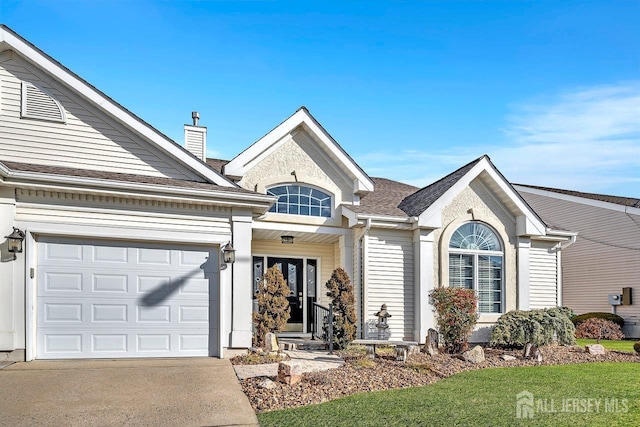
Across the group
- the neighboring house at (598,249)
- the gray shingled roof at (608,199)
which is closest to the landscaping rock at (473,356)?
the neighboring house at (598,249)

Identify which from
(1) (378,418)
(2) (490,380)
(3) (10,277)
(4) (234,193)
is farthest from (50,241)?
(2) (490,380)

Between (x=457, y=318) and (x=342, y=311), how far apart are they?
8.32ft

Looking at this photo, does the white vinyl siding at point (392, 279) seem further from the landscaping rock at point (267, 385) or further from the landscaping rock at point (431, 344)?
the landscaping rock at point (267, 385)

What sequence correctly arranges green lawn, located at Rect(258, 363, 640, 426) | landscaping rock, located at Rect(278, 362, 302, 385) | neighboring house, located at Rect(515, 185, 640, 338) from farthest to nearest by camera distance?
neighboring house, located at Rect(515, 185, 640, 338)
landscaping rock, located at Rect(278, 362, 302, 385)
green lawn, located at Rect(258, 363, 640, 426)

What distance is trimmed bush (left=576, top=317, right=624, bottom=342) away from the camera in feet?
56.5

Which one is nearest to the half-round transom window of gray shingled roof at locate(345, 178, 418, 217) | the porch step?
gray shingled roof at locate(345, 178, 418, 217)

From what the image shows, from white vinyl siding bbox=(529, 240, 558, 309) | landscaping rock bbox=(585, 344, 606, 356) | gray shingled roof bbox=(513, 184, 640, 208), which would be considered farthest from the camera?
gray shingled roof bbox=(513, 184, 640, 208)

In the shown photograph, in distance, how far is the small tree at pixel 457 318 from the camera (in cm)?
1079

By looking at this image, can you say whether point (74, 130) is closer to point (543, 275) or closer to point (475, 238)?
point (475, 238)

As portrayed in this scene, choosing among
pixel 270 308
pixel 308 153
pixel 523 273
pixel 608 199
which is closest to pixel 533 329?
pixel 523 273

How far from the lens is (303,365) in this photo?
28.6 ft

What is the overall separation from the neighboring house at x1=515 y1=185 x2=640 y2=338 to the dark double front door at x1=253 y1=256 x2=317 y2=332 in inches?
432

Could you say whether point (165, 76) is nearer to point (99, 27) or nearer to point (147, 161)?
point (99, 27)

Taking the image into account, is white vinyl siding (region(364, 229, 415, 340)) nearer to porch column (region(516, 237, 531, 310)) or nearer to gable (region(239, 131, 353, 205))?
gable (region(239, 131, 353, 205))
